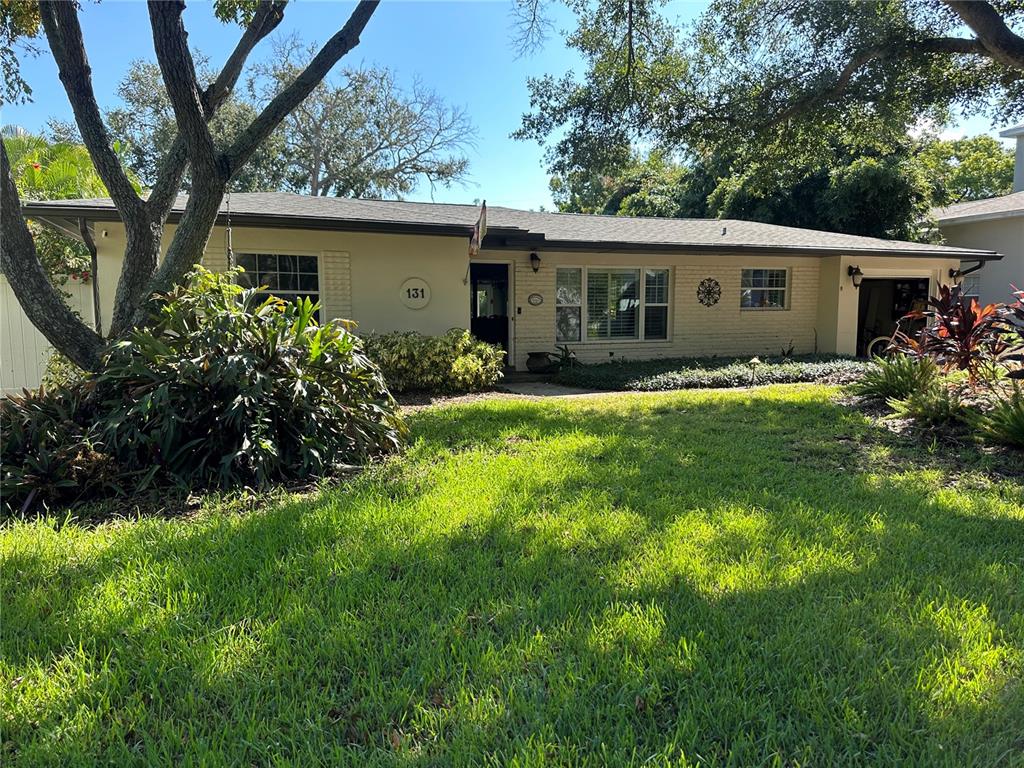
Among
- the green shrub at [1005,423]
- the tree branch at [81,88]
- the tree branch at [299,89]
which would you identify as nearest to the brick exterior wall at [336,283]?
the tree branch at [299,89]

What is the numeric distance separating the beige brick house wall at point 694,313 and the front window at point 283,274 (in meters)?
3.47

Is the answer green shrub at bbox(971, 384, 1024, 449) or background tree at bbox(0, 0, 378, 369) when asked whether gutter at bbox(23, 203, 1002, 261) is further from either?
green shrub at bbox(971, 384, 1024, 449)

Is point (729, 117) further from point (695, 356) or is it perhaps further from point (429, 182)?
point (429, 182)

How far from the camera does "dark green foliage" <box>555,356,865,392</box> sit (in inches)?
403

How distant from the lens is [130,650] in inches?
91.3

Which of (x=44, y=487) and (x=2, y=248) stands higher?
(x=2, y=248)

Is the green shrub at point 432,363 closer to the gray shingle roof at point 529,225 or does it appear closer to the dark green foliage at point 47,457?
the gray shingle roof at point 529,225

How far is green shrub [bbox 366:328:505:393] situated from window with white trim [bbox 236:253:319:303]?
156 centimetres

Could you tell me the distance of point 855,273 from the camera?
1338cm

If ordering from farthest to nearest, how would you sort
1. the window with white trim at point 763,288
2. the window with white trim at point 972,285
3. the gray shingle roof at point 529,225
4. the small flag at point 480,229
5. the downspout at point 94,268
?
the window with white trim at point 972,285, the window with white trim at point 763,288, the gray shingle roof at point 529,225, the downspout at point 94,268, the small flag at point 480,229

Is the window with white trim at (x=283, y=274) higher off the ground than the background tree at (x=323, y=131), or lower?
lower

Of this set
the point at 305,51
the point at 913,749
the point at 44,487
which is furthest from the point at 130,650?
the point at 305,51

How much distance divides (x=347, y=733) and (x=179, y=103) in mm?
5608

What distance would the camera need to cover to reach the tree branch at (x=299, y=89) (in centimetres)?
572
